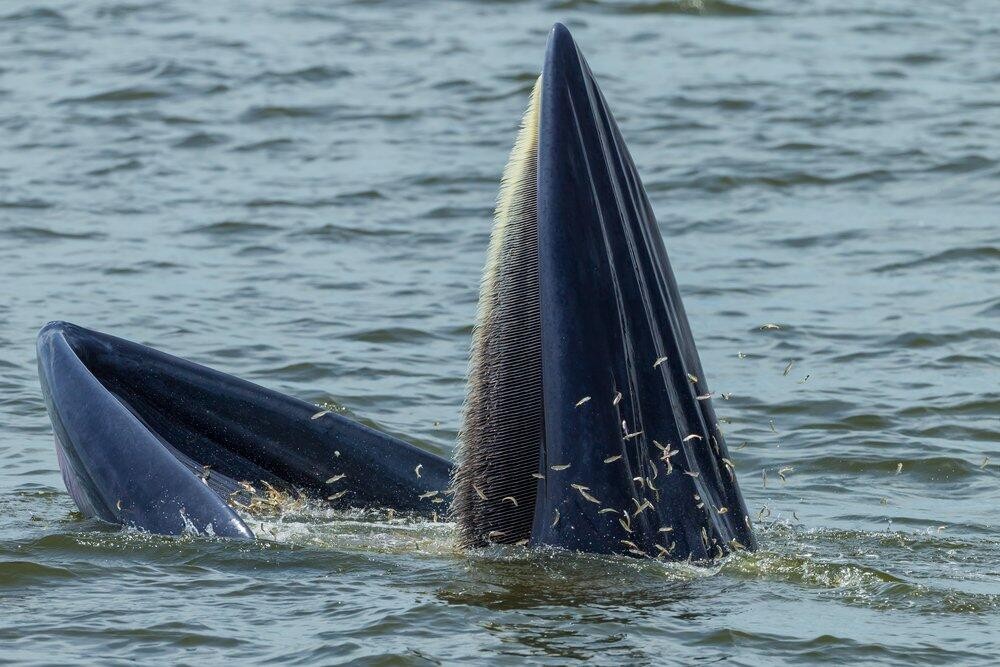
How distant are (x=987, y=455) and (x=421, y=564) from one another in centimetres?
392

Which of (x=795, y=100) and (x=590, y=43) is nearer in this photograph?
(x=795, y=100)

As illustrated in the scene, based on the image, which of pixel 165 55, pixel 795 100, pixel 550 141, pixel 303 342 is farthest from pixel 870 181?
pixel 550 141

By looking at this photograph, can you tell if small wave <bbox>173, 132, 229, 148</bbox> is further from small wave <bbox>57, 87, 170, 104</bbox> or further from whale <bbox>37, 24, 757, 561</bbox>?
whale <bbox>37, 24, 757, 561</bbox>

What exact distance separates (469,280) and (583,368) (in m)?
7.37

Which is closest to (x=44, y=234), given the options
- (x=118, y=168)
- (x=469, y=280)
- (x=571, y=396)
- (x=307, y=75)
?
(x=118, y=168)

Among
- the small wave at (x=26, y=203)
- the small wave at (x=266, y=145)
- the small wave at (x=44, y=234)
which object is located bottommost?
the small wave at (x=44, y=234)

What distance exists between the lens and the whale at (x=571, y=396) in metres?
6.10

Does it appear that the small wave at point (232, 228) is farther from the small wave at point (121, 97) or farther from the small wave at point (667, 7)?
the small wave at point (667, 7)

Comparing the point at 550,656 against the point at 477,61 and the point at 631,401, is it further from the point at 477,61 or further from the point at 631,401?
the point at 477,61

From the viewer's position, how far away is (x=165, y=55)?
2167 centimetres

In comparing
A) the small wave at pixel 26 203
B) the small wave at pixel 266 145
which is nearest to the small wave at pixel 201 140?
the small wave at pixel 266 145

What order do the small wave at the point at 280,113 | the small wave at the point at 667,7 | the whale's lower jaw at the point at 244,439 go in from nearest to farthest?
the whale's lower jaw at the point at 244,439
the small wave at the point at 280,113
the small wave at the point at 667,7

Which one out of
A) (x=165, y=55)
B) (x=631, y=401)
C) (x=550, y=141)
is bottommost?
(x=631, y=401)

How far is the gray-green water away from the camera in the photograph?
6.48m
